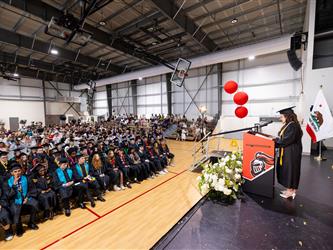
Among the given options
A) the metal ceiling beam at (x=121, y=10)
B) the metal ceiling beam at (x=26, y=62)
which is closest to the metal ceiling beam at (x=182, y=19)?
the metal ceiling beam at (x=121, y=10)

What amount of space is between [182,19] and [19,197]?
27.7 feet

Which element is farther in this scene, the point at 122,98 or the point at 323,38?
the point at 122,98

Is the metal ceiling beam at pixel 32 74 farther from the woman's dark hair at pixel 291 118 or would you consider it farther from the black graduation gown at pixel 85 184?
the woman's dark hair at pixel 291 118

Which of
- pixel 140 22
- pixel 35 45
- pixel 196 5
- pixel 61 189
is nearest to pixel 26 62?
pixel 35 45

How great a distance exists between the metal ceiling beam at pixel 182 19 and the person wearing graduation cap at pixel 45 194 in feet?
21.1

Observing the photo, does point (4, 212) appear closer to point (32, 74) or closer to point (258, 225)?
point (258, 225)

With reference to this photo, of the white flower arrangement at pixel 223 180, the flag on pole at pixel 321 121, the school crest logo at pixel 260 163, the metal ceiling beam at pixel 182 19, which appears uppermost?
the metal ceiling beam at pixel 182 19

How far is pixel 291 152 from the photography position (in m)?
2.86

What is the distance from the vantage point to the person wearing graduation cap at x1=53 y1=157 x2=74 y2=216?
3566mm

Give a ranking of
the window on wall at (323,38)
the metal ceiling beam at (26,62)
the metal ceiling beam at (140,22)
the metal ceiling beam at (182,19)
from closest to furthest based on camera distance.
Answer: the metal ceiling beam at (182,19) → the window on wall at (323,38) → the metal ceiling beam at (140,22) → the metal ceiling beam at (26,62)

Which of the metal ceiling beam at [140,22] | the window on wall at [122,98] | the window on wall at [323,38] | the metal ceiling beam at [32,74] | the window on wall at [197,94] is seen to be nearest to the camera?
the window on wall at [323,38]

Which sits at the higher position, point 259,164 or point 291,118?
point 291,118

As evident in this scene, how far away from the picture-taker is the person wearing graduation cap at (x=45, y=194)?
10.7ft

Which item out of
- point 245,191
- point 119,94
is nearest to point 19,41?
point 119,94
